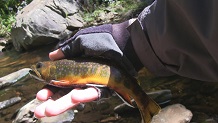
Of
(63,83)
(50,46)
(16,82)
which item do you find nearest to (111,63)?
(63,83)

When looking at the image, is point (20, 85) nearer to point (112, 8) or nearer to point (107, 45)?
point (107, 45)

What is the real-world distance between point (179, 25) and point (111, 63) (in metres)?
0.62

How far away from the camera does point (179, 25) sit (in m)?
1.58

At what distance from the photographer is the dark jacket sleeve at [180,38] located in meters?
1.39

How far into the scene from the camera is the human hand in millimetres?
1631

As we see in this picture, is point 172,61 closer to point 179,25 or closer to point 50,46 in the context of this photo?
point 179,25

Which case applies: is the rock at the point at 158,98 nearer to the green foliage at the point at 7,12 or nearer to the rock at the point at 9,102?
the rock at the point at 9,102

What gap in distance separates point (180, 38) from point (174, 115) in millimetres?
1917

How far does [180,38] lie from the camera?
161cm

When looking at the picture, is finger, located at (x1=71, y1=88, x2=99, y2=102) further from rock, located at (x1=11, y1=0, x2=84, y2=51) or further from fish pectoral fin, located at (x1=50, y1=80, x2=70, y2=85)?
rock, located at (x1=11, y1=0, x2=84, y2=51)

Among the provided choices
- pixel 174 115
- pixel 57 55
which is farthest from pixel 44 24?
pixel 57 55

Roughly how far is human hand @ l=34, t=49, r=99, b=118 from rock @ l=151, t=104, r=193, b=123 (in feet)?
5.64

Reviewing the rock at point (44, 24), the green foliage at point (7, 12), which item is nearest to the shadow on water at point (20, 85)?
the rock at point (44, 24)

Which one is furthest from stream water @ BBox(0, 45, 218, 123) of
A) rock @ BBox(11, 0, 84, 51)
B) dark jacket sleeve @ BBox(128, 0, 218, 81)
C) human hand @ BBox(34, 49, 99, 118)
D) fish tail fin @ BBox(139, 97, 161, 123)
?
rock @ BBox(11, 0, 84, 51)
